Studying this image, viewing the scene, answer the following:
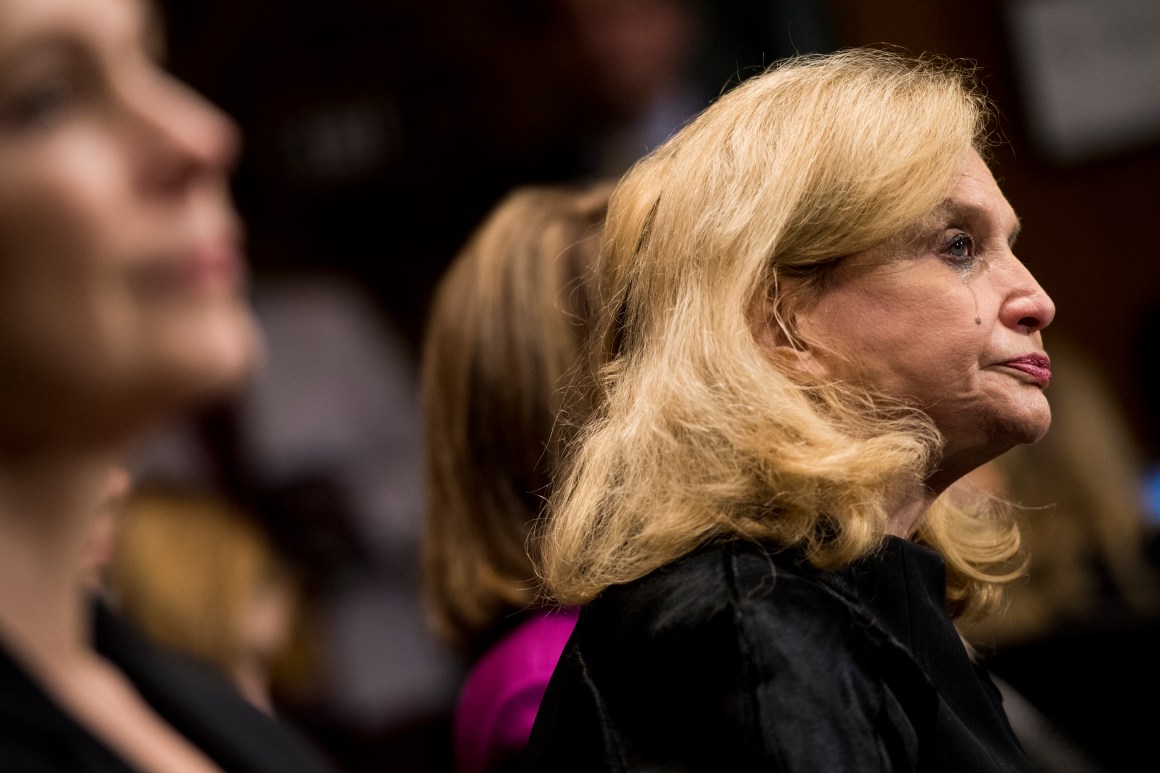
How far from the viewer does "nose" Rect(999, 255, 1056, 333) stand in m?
1.39

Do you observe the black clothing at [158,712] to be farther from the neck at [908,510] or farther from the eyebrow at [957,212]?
the eyebrow at [957,212]

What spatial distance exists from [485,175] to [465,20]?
1.36 ft

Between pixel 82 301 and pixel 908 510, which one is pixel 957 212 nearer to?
pixel 908 510

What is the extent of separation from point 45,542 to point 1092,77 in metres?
3.88

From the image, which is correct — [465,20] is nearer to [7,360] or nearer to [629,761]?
[629,761]

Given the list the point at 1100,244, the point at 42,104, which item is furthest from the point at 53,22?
the point at 1100,244

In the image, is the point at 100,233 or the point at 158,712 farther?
the point at 158,712

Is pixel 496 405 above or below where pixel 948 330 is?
below

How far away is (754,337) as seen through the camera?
54.6 inches

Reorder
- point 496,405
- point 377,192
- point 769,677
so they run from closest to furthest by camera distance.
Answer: point 769,677 < point 496,405 < point 377,192

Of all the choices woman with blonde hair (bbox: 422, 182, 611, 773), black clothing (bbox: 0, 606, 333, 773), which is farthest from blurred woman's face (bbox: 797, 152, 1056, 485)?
black clothing (bbox: 0, 606, 333, 773)

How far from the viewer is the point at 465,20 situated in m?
3.59

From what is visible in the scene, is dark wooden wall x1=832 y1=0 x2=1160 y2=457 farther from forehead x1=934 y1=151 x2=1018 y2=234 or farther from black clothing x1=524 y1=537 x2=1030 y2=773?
black clothing x1=524 y1=537 x2=1030 y2=773

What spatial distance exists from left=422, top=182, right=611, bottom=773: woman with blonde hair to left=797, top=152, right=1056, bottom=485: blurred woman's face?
51 centimetres
